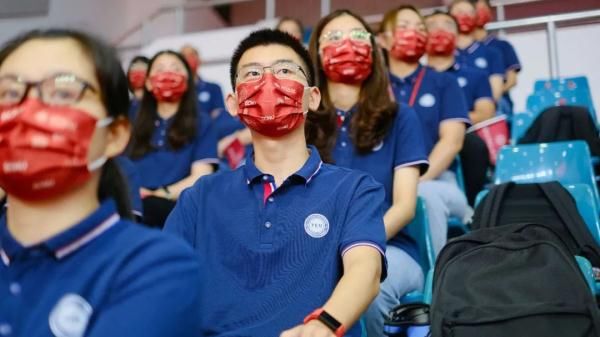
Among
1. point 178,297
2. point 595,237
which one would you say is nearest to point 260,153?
point 178,297

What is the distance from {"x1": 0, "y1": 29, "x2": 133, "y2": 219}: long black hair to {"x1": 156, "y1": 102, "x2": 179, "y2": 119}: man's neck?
2.18 m

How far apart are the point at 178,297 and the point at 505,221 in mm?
1487

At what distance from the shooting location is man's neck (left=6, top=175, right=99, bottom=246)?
0.83 m

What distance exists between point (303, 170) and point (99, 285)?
28.4 inches

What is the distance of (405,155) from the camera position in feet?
6.38

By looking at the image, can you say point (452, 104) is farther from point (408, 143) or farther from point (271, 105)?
point (271, 105)

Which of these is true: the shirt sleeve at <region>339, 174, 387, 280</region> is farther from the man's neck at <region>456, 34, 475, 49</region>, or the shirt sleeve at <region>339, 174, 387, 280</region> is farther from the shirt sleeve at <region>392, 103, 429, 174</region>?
the man's neck at <region>456, 34, 475, 49</region>

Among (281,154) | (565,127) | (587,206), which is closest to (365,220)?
(281,154)

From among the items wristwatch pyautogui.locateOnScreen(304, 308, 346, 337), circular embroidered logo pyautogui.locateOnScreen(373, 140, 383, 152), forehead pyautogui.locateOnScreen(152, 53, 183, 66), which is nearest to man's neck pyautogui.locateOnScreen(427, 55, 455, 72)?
forehead pyautogui.locateOnScreen(152, 53, 183, 66)

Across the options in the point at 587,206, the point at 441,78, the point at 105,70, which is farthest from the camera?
the point at 441,78

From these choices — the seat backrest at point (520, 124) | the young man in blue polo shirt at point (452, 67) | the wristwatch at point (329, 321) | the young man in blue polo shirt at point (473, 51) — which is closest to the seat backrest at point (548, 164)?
the young man in blue polo shirt at point (452, 67)

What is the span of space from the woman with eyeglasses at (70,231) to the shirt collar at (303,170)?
0.61 m

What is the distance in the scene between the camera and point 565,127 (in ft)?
11.2

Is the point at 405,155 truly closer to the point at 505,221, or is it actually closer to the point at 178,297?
the point at 505,221
